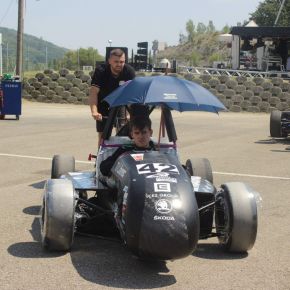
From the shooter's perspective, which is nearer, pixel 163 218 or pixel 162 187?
pixel 163 218

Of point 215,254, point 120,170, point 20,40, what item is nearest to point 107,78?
point 120,170

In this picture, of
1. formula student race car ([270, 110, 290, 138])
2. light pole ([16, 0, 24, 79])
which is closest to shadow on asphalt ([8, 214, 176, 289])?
formula student race car ([270, 110, 290, 138])

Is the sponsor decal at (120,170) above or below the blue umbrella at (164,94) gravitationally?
below

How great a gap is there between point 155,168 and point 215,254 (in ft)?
3.21

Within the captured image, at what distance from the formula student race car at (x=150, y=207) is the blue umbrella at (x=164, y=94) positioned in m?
0.45

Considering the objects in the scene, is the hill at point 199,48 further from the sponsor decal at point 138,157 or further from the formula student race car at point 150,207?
the sponsor decal at point 138,157

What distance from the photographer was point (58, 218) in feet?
17.2

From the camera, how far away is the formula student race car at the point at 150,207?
476cm

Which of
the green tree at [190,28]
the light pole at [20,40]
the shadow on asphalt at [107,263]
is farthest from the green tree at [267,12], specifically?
the shadow on asphalt at [107,263]

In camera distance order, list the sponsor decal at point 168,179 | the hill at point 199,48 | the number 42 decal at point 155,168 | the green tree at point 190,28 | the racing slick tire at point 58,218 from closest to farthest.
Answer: the sponsor decal at point 168,179 < the number 42 decal at point 155,168 < the racing slick tire at point 58,218 < the hill at point 199,48 < the green tree at point 190,28

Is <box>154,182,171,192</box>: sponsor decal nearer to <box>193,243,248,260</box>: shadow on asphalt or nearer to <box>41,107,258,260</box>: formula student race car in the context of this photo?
<box>41,107,258,260</box>: formula student race car

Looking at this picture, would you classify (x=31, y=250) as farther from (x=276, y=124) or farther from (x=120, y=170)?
(x=276, y=124)

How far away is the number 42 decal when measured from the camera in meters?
5.13

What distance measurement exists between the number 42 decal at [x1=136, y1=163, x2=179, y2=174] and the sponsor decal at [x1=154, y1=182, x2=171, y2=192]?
0.19m
